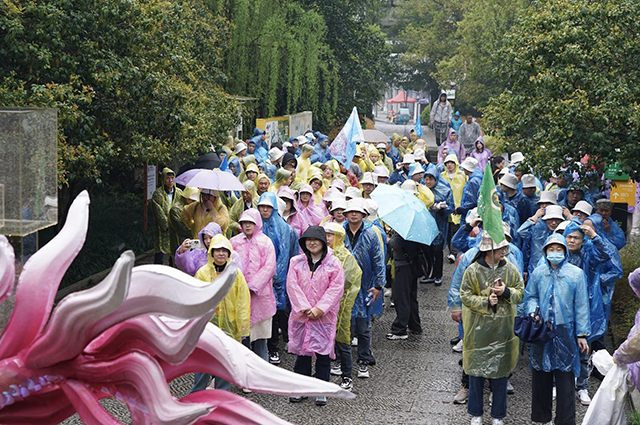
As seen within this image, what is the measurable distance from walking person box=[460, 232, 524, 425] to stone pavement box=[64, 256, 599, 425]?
80 cm

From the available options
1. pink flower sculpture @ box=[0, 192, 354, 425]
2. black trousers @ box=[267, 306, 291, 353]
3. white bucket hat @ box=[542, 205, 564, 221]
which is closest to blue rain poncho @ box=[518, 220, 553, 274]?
white bucket hat @ box=[542, 205, 564, 221]

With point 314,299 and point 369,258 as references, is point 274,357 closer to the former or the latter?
point 369,258

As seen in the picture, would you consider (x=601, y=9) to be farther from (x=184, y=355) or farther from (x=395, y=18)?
(x=395, y=18)

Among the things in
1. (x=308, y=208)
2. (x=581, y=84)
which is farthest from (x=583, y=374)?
(x=308, y=208)

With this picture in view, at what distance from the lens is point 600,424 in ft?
22.6

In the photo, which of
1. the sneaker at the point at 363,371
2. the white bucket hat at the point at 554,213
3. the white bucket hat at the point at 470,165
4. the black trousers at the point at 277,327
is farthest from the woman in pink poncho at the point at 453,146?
the sneaker at the point at 363,371

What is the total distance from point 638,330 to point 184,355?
4.39 m

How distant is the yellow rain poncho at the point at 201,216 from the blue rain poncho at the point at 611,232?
4.54 metres

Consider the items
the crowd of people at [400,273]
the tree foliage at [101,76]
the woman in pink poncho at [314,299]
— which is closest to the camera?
the crowd of people at [400,273]

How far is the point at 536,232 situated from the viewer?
1092 cm

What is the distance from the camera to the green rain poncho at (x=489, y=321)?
8125 mm

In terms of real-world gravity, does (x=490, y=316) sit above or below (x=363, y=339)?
above

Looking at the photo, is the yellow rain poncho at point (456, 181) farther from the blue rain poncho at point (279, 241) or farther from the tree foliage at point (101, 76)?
the blue rain poncho at point (279, 241)

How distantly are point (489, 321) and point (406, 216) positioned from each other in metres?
3.17
